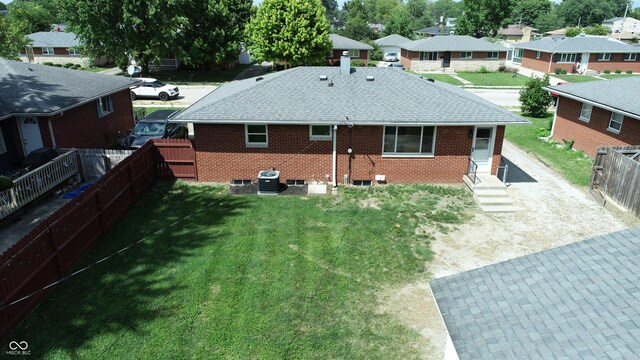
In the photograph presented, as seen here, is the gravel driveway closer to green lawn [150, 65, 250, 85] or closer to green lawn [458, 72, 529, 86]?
green lawn [458, 72, 529, 86]

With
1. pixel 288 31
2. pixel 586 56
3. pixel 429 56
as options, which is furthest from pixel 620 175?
pixel 586 56

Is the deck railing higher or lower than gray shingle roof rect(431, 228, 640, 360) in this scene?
lower

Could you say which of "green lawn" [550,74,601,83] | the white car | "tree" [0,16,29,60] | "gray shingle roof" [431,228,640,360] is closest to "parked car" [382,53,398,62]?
"green lawn" [550,74,601,83]

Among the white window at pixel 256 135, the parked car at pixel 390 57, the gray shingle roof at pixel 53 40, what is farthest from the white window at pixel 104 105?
the parked car at pixel 390 57

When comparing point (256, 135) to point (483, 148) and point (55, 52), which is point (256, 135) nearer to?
point (483, 148)

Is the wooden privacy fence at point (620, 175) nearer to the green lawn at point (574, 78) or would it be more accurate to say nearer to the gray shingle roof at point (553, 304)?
the gray shingle roof at point (553, 304)

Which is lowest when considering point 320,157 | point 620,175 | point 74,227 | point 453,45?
point 74,227
